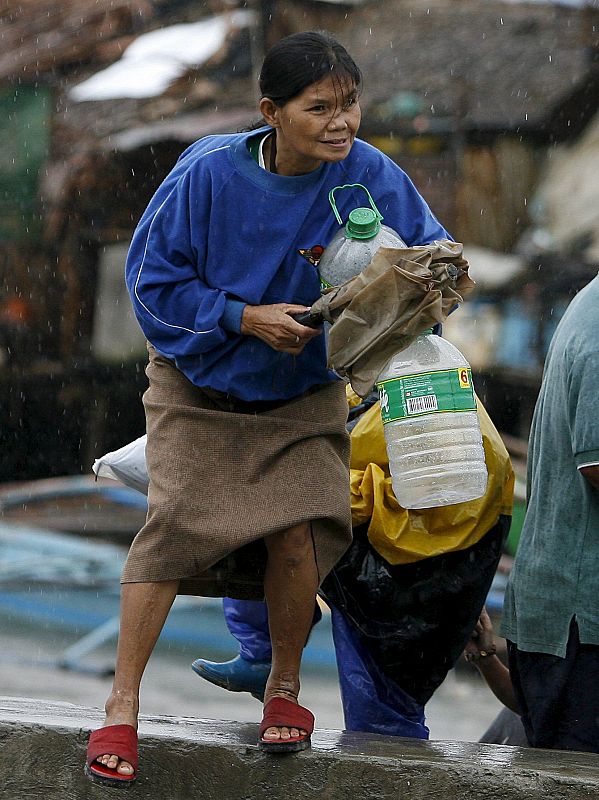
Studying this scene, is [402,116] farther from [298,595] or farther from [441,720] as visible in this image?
[298,595]

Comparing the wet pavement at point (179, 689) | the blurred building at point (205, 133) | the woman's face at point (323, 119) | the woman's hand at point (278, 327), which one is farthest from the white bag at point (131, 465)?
the blurred building at point (205, 133)

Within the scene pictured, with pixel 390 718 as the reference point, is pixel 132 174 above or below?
above

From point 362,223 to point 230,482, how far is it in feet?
2.34

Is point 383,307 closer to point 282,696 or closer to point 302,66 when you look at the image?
point 302,66

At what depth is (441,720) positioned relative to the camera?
28.2 feet

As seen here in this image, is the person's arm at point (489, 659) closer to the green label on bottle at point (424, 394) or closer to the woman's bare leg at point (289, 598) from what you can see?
the woman's bare leg at point (289, 598)

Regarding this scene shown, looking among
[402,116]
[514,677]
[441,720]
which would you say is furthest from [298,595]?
[402,116]

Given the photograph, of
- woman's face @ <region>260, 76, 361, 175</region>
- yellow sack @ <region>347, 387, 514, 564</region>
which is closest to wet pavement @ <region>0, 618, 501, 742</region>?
yellow sack @ <region>347, 387, 514, 564</region>

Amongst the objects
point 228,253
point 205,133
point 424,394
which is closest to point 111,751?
point 424,394

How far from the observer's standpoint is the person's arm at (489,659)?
12.7 feet

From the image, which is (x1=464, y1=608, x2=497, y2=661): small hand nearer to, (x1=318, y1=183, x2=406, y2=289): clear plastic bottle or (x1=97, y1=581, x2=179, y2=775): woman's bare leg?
(x1=97, y1=581, x2=179, y2=775): woman's bare leg

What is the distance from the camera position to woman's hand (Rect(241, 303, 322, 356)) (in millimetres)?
2975

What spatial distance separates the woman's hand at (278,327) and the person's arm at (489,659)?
4.32ft

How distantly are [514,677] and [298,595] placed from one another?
746 millimetres
